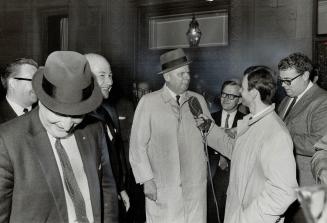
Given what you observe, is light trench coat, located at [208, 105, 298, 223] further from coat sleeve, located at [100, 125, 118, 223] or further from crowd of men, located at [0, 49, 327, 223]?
coat sleeve, located at [100, 125, 118, 223]

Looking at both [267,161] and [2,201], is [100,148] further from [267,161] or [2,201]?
[267,161]

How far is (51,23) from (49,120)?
22.7 ft

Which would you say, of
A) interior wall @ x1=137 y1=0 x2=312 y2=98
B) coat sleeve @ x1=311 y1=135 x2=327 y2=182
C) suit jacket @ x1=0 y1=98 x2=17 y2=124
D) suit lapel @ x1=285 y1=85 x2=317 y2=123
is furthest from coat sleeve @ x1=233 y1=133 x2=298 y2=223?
interior wall @ x1=137 y1=0 x2=312 y2=98

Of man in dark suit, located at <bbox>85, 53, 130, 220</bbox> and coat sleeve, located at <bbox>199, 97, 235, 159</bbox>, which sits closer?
man in dark suit, located at <bbox>85, 53, 130, 220</bbox>

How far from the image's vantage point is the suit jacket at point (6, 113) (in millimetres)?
2943

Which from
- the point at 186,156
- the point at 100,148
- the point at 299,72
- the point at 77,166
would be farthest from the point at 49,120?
the point at 299,72

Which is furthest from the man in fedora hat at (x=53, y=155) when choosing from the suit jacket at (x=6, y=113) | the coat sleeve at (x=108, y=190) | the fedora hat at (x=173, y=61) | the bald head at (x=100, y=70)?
the fedora hat at (x=173, y=61)

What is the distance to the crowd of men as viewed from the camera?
1629 millimetres

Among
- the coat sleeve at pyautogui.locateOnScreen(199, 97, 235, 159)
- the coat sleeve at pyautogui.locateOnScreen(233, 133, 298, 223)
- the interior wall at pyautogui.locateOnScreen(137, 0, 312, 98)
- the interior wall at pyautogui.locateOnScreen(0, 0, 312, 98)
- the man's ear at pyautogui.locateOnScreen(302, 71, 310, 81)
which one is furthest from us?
the interior wall at pyautogui.locateOnScreen(0, 0, 312, 98)

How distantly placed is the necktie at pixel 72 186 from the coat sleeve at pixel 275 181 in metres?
0.98

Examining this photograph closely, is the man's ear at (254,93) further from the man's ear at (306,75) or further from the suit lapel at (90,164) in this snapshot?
the suit lapel at (90,164)

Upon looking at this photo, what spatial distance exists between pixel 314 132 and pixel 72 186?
192 cm

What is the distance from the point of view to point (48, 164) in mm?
1648

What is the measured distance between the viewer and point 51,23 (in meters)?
8.08
